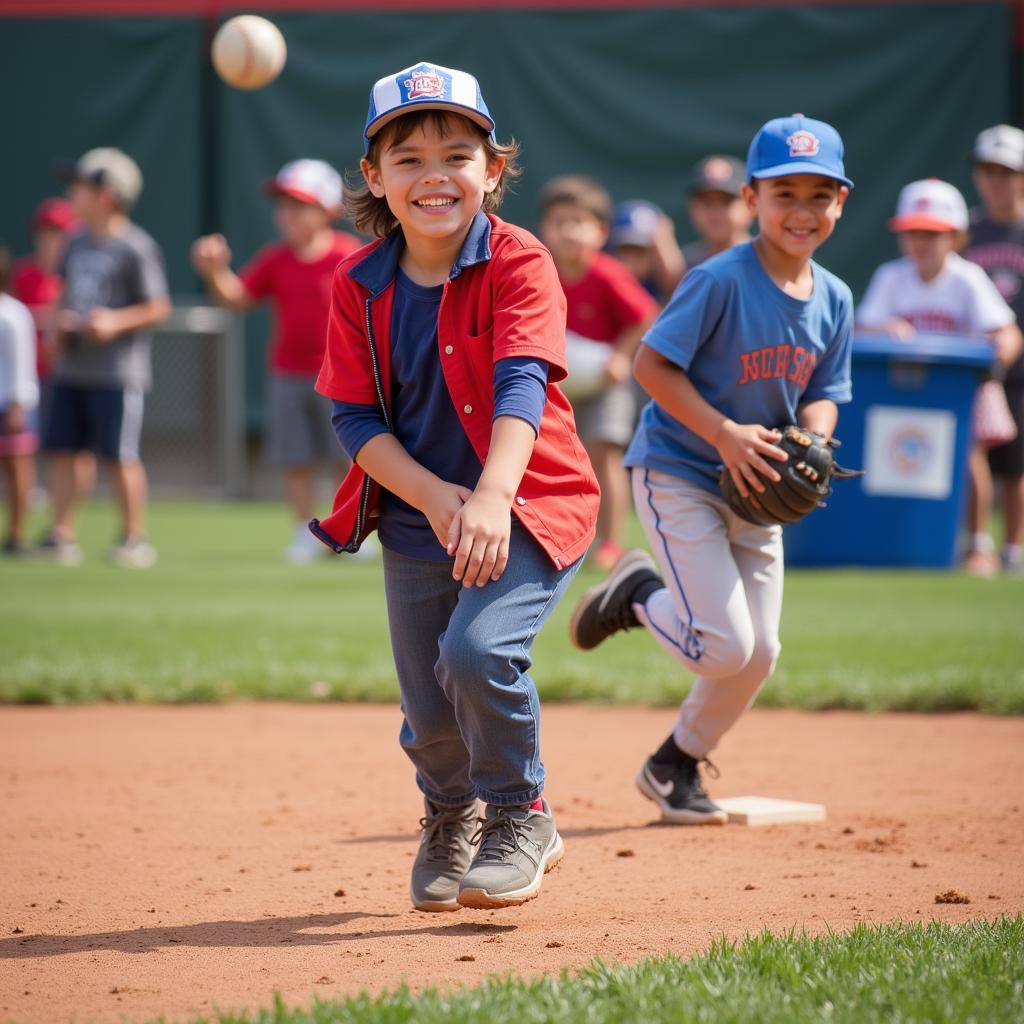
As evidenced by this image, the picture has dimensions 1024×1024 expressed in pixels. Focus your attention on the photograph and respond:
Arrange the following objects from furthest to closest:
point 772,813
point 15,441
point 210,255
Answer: point 15,441 < point 210,255 < point 772,813

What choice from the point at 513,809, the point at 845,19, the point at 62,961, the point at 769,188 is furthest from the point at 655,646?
the point at 845,19

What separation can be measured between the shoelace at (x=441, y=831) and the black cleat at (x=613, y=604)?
118cm

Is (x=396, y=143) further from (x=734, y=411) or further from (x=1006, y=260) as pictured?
(x=1006, y=260)

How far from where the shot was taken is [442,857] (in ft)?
11.8

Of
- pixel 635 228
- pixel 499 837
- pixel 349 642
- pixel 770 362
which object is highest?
pixel 635 228

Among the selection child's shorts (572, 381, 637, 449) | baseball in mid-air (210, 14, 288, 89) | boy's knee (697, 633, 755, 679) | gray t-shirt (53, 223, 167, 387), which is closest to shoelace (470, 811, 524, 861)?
boy's knee (697, 633, 755, 679)

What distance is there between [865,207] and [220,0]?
21.0 ft

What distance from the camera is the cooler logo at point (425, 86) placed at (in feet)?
10.9

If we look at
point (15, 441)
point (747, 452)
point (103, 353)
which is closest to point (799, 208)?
point (747, 452)

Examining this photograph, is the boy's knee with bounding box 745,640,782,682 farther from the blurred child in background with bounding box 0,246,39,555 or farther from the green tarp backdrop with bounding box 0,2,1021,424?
the green tarp backdrop with bounding box 0,2,1021,424

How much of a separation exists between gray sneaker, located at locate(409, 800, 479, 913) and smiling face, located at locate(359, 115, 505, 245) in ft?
4.24

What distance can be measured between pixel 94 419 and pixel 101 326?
0.61m

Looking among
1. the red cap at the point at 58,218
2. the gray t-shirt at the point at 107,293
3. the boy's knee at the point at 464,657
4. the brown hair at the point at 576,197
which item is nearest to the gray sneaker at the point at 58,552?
the gray t-shirt at the point at 107,293

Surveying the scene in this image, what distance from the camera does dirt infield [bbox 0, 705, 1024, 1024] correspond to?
10.3 ft
